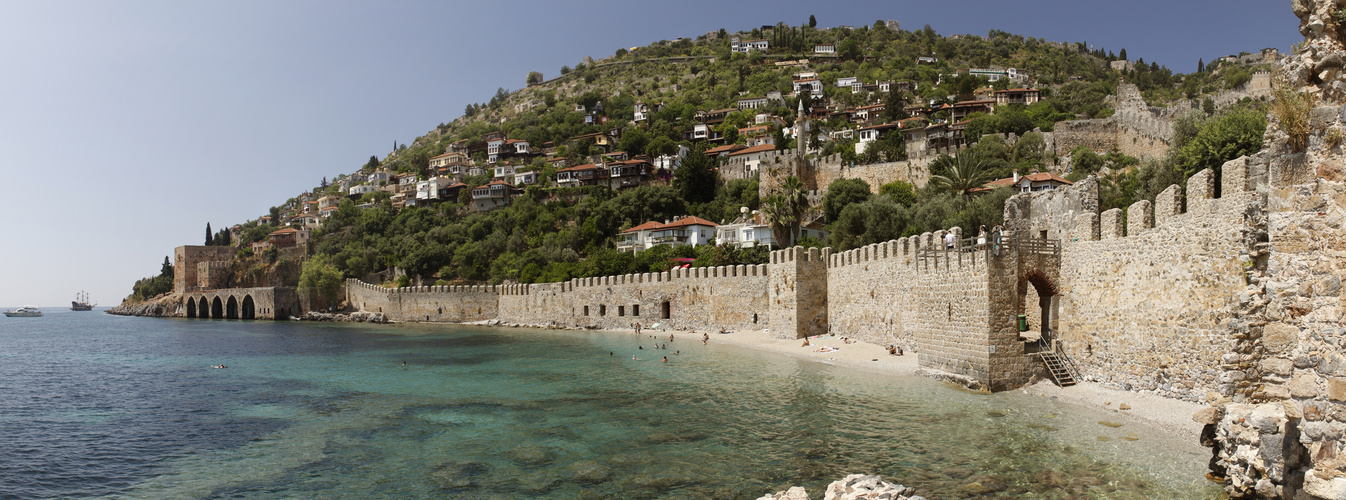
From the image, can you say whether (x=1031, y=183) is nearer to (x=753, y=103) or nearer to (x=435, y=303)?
(x=435, y=303)

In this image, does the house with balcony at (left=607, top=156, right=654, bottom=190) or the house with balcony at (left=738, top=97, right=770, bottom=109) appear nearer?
Result: the house with balcony at (left=607, top=156, right=654, bottom=190)

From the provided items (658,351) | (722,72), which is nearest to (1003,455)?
(658,351)

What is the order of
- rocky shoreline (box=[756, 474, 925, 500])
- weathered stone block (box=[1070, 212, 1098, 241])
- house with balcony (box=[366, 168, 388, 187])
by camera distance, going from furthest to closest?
1. house with balcony (box=[366, 168, 388, 187])
2. weathered stone block (box=[1070, 212, 1098, 241])
3. rocky shoreline (box=[756, 474, 925, 500])

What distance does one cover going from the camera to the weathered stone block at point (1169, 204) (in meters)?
11.6

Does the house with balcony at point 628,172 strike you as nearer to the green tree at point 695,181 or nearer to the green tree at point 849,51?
the green tree at point 695,181

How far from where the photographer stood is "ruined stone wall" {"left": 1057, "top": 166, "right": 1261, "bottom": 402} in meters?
10.6

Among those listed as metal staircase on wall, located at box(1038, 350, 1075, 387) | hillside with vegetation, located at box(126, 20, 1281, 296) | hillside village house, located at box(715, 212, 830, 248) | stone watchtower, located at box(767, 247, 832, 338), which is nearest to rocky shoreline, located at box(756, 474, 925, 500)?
metal staircase on wall, located at box(1038, 350, 1075, 387)

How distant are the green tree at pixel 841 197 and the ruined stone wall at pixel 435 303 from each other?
72.9 feet

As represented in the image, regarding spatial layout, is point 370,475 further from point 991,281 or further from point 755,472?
point 991,281

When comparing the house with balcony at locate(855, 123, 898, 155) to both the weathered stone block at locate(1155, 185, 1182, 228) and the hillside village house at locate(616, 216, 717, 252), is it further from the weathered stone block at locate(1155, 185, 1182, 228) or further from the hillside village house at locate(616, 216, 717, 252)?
the weathered stone block at locate(1155, 185, 1182, 228)

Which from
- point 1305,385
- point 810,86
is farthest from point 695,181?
point 1305,385

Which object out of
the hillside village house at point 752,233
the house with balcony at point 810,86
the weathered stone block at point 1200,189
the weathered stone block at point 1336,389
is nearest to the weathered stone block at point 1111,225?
the weathered stone block at point 1200,189

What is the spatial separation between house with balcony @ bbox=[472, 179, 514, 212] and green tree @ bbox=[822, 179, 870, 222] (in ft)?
126

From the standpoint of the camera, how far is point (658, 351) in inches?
1031
